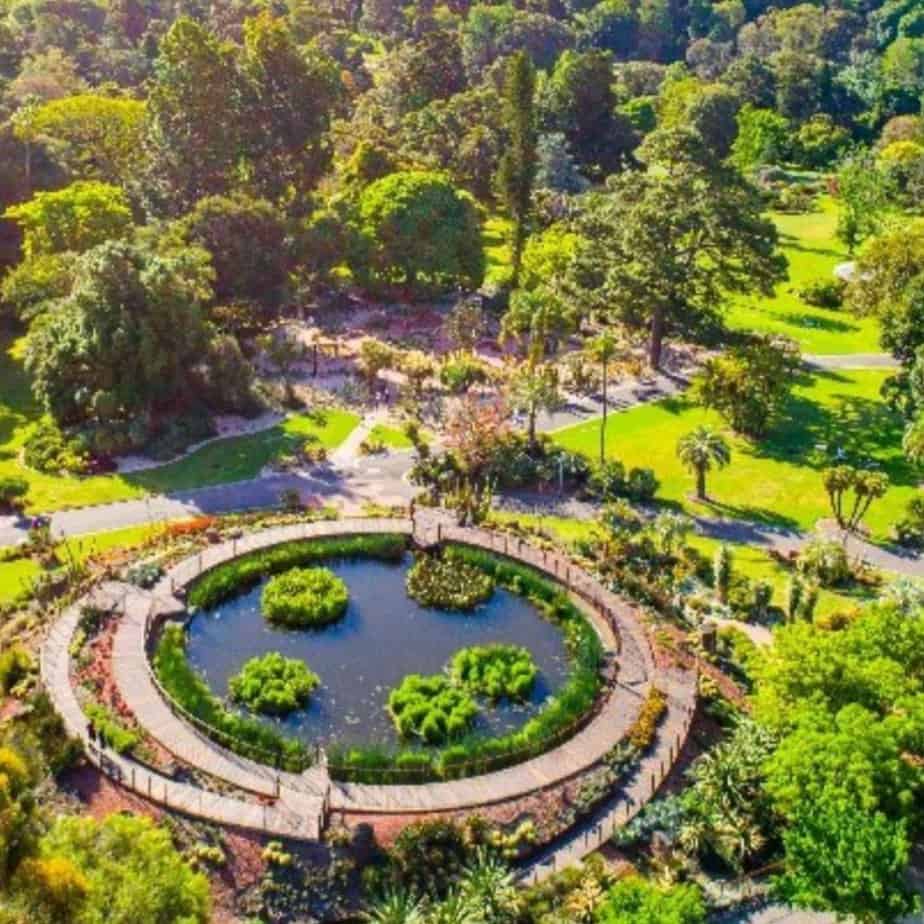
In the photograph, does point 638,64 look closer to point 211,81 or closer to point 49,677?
point 211,81

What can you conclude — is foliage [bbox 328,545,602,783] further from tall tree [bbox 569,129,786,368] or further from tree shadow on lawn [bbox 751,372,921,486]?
tall tree [bbox 569,129,786,368]

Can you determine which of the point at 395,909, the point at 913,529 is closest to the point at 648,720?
the point at 395,909

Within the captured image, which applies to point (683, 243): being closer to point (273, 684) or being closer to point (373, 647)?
point (373, 647)

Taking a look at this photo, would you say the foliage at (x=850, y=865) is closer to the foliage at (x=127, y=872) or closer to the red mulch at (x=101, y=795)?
the foliage at (x=127, y=872)

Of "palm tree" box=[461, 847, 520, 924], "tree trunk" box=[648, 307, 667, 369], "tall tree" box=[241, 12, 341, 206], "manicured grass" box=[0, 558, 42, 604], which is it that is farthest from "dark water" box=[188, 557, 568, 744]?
"tall tree" box=[241, 12, 341, 206]

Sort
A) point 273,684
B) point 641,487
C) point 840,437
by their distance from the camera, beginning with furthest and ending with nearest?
1. point 840,437
2. point 641,487
3. point 273,684
